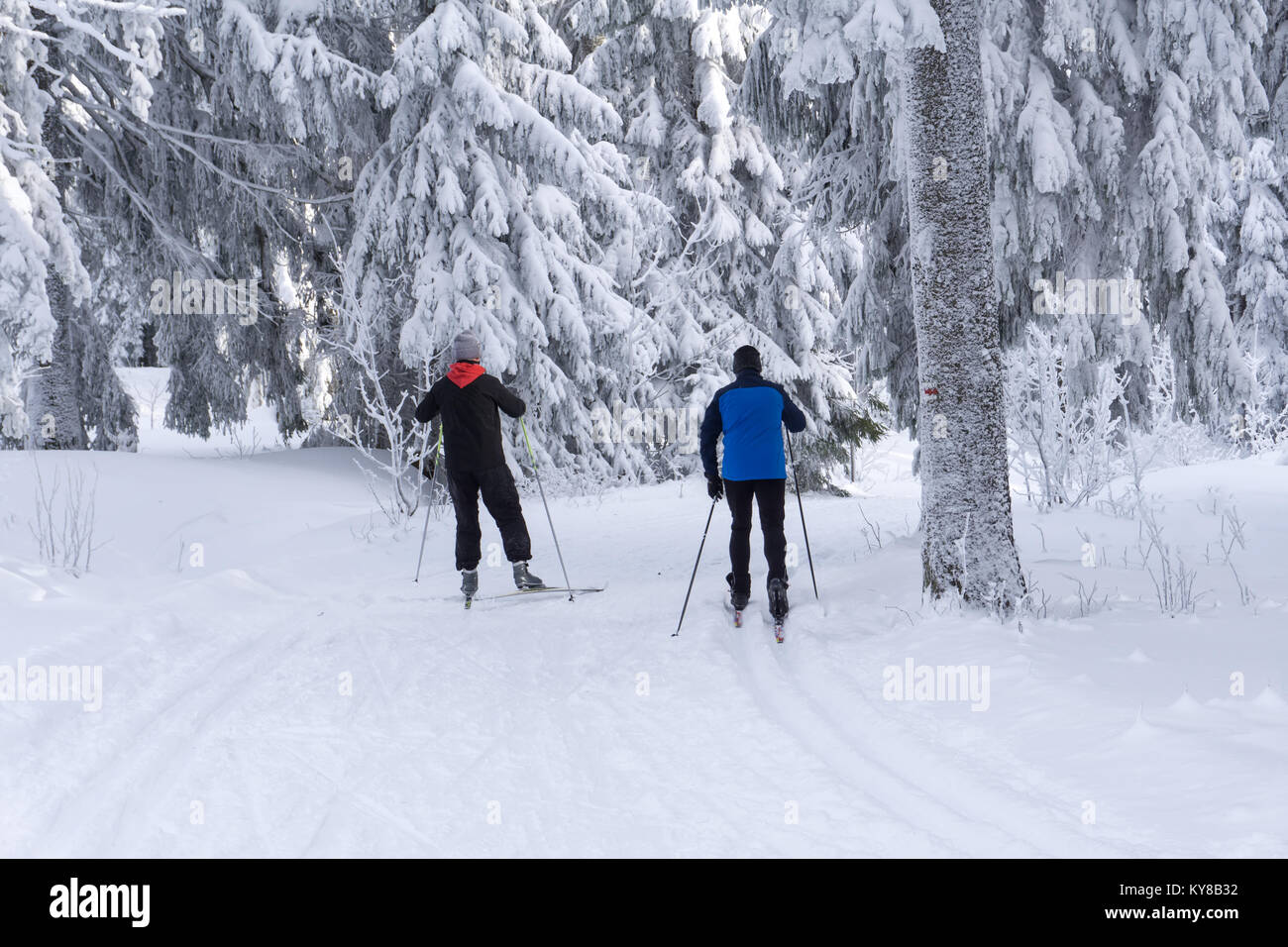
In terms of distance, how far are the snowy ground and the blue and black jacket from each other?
103cm

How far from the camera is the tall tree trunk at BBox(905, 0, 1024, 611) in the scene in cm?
619

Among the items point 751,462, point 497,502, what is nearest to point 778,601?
point 751,462

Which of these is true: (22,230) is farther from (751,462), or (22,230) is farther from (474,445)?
(751,462)

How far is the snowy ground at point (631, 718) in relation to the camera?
343 centimetres

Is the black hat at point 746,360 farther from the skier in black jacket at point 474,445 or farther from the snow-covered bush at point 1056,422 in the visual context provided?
the snow-covered bush at point 1056,422

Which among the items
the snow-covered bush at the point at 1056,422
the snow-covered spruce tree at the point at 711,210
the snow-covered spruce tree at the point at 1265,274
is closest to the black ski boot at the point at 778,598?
the snow-covered bush at the point at 1056,422

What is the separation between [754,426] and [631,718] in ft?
9.63

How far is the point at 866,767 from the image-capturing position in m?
4.01

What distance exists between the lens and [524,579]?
26.1 feet
